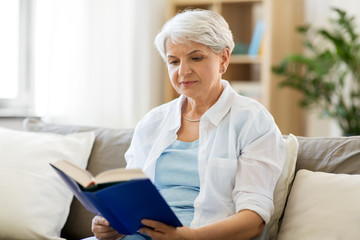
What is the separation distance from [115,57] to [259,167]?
2.31m

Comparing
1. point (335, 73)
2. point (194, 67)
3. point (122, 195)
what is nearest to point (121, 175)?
point (122, 195)

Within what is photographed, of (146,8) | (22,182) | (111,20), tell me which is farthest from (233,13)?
(22,182)

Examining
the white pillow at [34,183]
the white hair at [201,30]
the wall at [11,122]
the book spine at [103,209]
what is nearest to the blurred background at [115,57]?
the wall at [11,122]

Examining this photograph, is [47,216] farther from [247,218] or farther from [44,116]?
[44,116]

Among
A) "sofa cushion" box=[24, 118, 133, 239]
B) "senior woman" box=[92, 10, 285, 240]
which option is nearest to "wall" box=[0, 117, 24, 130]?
"sofa cushion" box=[24, 118, 133, 239]

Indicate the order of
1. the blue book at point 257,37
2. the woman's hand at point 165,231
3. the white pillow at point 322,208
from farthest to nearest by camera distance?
1. the blue book at point 257,37
2. the white pillow at point 322,208
3. the woman's hand at point 165,231

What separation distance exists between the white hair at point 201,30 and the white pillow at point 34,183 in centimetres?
70

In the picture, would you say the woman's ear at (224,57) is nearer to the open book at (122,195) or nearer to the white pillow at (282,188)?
the white pillow at (282,188)

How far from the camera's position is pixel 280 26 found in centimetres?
399

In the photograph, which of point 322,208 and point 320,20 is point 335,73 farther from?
point 322,208

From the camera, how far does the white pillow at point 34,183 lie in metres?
1.82

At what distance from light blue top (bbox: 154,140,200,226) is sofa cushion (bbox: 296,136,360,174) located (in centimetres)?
36

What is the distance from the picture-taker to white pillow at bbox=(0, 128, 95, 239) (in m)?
1.82

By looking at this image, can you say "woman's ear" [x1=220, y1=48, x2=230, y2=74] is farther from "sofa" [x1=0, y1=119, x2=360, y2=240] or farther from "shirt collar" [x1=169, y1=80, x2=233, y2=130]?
"sofa" [x1=0, y1=119, x2=360, y2=240]
